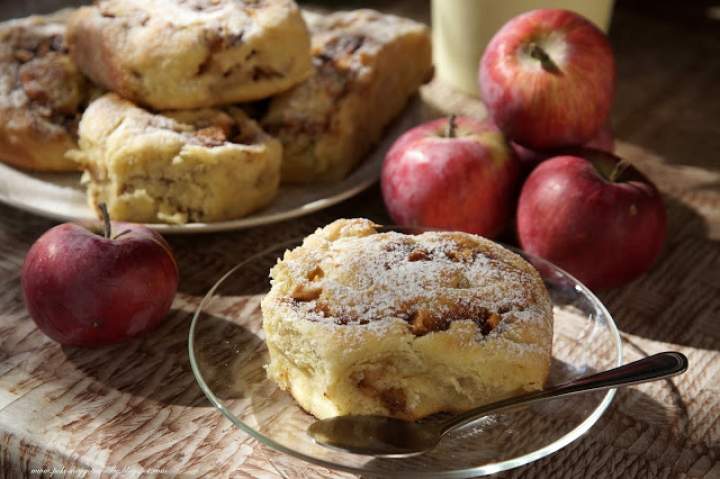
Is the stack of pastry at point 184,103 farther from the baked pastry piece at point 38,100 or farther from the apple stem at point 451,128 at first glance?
the apple stem at point 451,128

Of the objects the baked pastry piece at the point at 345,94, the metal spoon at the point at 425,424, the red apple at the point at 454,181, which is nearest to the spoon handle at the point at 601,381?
the metal spoon at the point at 425,424

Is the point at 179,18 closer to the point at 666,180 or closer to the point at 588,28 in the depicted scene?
the point at 588,28

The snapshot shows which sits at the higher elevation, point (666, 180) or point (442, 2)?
point (442, 2)

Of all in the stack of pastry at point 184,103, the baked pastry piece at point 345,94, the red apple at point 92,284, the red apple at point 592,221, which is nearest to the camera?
the red apple at point 92,284

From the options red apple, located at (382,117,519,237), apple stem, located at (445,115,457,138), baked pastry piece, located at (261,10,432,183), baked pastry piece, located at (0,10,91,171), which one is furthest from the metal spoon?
baked pastry piece, located at (0,10,91,171)

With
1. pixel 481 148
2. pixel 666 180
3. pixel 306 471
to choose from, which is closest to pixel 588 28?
pixel 481 148

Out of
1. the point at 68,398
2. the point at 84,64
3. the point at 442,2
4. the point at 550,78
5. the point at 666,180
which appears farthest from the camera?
the point at 442,2
